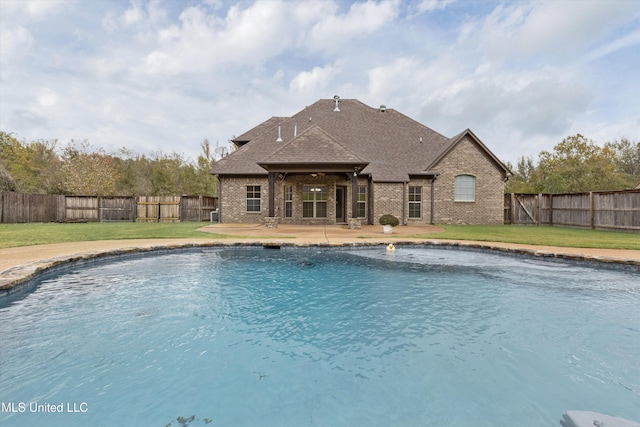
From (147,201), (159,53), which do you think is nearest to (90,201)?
(147,201)

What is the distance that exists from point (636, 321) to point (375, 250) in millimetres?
6563

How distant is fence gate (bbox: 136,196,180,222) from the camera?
816 inches

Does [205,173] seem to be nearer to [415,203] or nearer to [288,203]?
[288,203]

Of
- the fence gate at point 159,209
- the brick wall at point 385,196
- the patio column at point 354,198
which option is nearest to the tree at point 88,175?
the fence gate at point 159,209

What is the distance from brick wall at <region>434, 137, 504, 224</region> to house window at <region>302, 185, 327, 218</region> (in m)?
7.21

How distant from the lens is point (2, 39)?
1444 cm

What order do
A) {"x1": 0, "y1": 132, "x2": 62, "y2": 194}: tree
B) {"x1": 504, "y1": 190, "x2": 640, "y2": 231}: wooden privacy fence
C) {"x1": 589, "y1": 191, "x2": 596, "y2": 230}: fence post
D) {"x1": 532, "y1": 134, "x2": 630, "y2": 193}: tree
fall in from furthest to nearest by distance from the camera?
{"x1": 0, "y1": 132, "x2": 62, "y2": 194}: tree, {"x1": 532, "y1": 134, "x2": 630, "y2": 193}: tree, {"x1": 589, "y1": 191, "x2": 596, "y2": 230}: fence post, {"x1": 504, "y1": 190, "x2": 640, "y2": 231}: wooden privacy fence

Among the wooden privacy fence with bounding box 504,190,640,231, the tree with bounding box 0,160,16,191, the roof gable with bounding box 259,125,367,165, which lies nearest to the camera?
the wooden privacy fence with bounding box 504,190,640,231

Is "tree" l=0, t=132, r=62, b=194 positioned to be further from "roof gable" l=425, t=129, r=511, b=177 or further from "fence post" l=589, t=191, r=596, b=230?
"fence post" l=589, t=191, r=596, b=230

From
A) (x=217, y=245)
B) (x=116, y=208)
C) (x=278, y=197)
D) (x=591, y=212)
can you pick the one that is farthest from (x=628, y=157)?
(x=116, y=208)

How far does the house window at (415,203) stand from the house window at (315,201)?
18.2 feet

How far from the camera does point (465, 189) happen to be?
18.7m

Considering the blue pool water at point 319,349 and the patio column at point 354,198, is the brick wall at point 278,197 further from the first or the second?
the blue pool water at point 319,349

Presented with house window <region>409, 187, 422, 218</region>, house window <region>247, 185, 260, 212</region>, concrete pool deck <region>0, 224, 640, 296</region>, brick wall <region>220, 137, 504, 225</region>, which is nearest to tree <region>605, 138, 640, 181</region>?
brick wall <region>220, 137, 504, 225</region>
